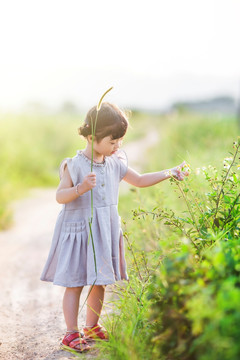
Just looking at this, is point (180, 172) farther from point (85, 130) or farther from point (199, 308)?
point (199, 308)

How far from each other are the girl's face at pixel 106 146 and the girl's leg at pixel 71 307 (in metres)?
0.86

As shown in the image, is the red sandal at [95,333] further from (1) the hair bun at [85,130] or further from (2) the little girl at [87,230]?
(1) the hair bun at [85,130]

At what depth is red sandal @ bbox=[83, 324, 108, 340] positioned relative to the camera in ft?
9.93

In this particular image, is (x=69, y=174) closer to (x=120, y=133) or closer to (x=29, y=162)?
(x=120, y=133)

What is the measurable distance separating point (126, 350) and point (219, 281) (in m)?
0.73

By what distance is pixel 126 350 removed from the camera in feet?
7.42

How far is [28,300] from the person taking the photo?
409 centimetres

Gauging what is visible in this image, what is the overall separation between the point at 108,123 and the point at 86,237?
71cm

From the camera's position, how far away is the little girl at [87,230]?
3020 millimetres

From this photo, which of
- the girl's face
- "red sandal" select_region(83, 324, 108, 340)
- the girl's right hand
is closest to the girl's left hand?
the girl's face

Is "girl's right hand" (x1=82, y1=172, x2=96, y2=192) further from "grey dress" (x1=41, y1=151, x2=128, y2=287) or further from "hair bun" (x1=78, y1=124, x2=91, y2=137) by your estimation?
"hair bun" (x1=78, y1=124, x2=91, y2=137)

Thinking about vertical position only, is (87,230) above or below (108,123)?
below

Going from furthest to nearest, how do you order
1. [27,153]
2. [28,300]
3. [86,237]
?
[27,153] < [28,300] < [86,237]

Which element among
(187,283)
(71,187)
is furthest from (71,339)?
(187,283)
